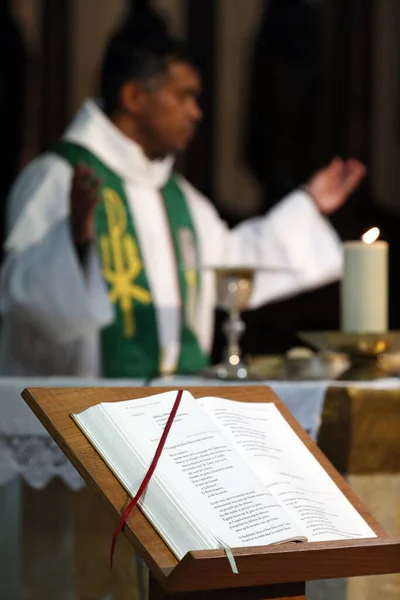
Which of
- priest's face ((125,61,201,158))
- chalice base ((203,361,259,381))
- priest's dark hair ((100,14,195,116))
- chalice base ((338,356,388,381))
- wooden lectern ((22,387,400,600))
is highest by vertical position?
priest's dark hair ((100,14,195,116))

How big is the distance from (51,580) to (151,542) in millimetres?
1273

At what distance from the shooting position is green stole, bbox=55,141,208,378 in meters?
3.40

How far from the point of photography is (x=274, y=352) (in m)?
4.00

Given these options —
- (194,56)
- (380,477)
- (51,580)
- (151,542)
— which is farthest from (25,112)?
(151,542)

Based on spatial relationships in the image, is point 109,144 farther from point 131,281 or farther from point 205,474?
point 205,474

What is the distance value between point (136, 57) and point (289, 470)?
8.02ft

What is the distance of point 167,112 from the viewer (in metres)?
3.63

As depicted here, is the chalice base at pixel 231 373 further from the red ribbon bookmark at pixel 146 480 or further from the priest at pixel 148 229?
the red ribbon bookmark at pixel 146 480

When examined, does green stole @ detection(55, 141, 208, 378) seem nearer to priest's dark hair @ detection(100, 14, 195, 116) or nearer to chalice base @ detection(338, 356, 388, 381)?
priest's dark hair @ detection(100, 14, 195, 116)

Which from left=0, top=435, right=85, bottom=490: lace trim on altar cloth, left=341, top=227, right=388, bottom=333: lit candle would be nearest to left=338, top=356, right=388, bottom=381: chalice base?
left=341, top=227, right=388, bottom=333: lit candle

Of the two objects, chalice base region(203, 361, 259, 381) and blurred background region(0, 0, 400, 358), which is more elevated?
blurred background region(0, 0, 400, 358)

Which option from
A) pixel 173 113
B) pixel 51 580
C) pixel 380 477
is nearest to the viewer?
pixel 380 477

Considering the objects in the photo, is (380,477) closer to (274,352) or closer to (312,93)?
(274,352)

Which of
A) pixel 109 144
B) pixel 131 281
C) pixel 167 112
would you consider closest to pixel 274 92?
pixel 167 112
